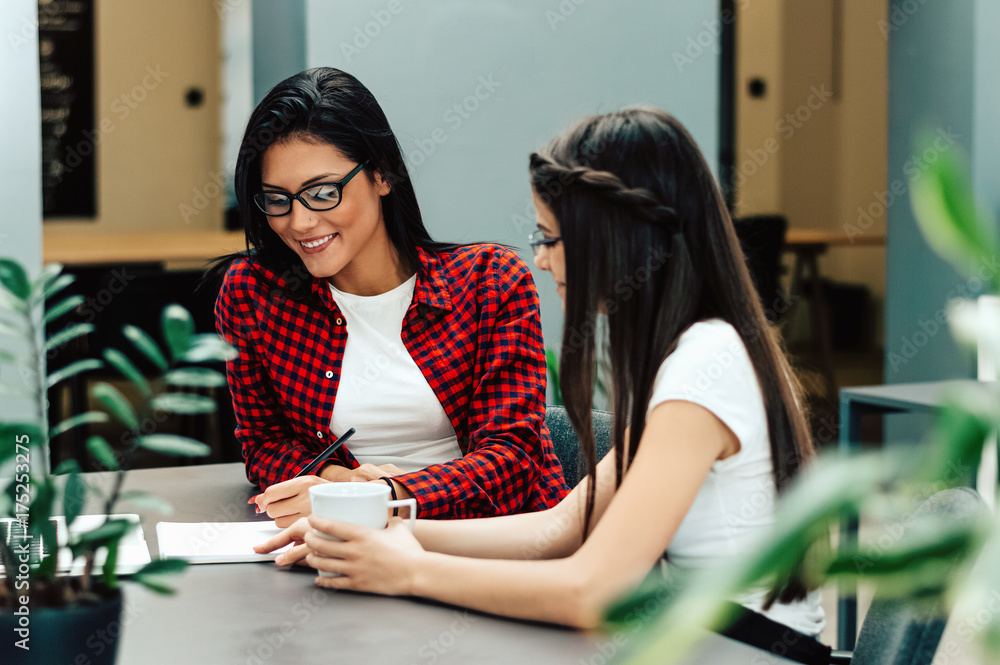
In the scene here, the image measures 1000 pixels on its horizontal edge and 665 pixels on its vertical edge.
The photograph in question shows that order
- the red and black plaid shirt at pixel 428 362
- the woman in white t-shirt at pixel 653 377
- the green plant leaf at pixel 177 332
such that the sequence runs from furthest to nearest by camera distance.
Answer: the red and black plaid shirt at pixel 428 362 → the woman in white t-shirt at pixel 653 377 → the green plant leaf at pixel 177 332

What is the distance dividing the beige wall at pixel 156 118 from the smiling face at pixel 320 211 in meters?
4.88

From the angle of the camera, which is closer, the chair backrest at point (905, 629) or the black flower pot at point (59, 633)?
the black flower pot at point (59, 633)

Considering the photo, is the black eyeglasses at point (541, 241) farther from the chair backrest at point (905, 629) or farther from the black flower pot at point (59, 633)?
the black flower pot at point (59, 633)

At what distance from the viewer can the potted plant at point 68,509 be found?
657mm

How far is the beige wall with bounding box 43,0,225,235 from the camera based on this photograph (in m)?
6.09

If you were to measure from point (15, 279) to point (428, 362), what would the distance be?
88 cm

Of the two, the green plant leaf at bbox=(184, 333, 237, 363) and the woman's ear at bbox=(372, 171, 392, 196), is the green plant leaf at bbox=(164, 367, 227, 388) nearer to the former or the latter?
the green plant leaf at bbox=(184, 333, 237, 363)

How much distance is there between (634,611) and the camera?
29 centimetres

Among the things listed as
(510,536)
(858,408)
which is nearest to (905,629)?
(510,536)

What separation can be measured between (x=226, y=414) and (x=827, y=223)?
2898 millimetres

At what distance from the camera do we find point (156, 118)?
20.4ft

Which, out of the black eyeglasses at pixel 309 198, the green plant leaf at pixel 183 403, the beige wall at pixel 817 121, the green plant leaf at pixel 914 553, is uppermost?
the beige wall at pixel 817 121

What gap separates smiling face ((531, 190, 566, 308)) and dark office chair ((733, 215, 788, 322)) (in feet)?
8.85

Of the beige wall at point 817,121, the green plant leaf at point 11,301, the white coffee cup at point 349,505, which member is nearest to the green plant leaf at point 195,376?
the green plant leaf at point 11,301
